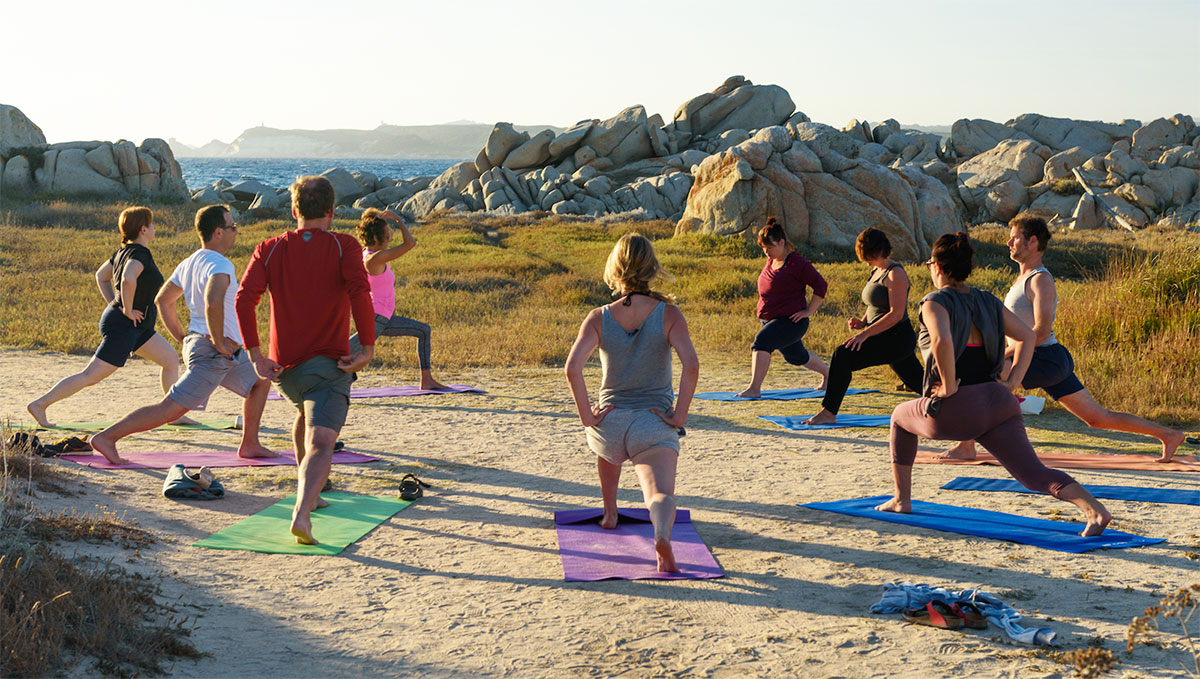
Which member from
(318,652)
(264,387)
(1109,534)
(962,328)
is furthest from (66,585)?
(1109,534)

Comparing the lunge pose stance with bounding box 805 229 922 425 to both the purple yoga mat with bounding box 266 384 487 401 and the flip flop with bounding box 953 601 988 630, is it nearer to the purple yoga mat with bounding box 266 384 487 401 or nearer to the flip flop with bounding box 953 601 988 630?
the purple yoga mat with bounding box 266 384 487 401

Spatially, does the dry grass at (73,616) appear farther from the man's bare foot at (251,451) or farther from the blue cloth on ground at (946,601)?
the blue cloth on ground at (946,601)

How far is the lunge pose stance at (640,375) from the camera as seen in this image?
16.7ft

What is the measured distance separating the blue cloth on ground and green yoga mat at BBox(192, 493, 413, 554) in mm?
2940

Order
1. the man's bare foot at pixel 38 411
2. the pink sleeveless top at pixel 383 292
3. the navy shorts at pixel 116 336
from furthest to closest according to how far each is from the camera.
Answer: the pink sleeveless top at pixel 383 292 → the man's bare foot at pixel 38 411 → the navy shorts at pixel 116 336

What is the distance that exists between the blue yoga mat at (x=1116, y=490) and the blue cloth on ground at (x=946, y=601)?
2.19 meters

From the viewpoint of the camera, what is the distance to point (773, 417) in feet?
31.5

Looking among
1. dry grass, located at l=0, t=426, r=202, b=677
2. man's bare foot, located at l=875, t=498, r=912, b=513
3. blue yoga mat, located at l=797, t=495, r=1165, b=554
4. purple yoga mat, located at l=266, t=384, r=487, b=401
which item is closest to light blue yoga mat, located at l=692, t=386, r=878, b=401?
purple yoga mat, located at l=266, t=384, r=487, b=401

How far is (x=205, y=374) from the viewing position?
7.14 metres

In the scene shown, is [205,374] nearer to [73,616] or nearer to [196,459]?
[196,459]

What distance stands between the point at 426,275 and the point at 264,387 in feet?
44.2

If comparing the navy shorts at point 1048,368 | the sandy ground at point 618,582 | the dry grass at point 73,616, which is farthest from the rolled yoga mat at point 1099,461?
the dry grass at point 73,616

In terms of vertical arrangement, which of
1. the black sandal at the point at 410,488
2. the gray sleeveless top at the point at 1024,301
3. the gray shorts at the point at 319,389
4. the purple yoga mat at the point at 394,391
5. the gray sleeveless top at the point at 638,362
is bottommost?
the purple yoga mat at the point at 394,391

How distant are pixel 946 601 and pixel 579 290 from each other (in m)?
14.6
